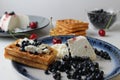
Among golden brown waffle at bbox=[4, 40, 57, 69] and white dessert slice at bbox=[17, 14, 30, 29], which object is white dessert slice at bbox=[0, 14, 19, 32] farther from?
golden brown waffle at bbox=[4, 40, 57, 69]

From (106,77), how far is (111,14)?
551 mm

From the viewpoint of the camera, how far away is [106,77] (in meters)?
0.68

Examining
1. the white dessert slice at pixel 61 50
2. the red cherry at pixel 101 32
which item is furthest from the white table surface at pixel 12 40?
the white dessert slice at pixel 61 50

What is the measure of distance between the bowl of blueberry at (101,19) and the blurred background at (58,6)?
8.7 inches

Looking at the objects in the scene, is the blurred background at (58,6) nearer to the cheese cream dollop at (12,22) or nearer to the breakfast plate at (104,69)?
the cheese cream dollop at (12,22)

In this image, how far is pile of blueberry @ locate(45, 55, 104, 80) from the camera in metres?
0.67

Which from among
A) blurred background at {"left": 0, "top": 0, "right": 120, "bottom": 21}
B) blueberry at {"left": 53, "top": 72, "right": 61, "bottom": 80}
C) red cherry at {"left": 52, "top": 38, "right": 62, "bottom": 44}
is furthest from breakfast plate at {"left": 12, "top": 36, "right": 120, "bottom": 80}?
blurred background at {"left": 0, "top": 0, "right": 120, "bottom": 21}

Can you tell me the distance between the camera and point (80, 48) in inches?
30.4

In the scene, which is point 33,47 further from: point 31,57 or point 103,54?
point 103,54

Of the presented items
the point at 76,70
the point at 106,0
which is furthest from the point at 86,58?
the point at 106,0

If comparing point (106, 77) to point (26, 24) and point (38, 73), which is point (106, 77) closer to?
point (38, 73)

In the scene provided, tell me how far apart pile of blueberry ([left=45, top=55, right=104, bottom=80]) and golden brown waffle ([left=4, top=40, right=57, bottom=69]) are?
0.06ft

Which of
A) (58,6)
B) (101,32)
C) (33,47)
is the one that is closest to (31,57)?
(33,47)

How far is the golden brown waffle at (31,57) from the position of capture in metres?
0.73
